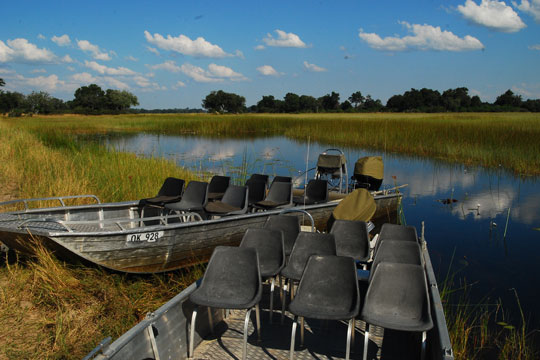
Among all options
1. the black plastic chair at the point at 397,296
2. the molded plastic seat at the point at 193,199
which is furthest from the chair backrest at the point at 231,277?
the molded plastic seat at the point at 193,199

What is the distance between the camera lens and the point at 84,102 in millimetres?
84875

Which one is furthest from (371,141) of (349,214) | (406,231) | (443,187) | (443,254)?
(406,231)

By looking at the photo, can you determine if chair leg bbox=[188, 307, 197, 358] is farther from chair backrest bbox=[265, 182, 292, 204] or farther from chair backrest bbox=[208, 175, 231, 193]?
chair backrest bbox=[208, 175, 231, 193]

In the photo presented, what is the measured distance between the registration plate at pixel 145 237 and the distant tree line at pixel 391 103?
199 ft

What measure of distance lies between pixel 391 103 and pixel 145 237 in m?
74.5

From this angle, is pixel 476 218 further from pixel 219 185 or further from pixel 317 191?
pixel 219 185

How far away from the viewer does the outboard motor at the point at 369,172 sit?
9.49 meters

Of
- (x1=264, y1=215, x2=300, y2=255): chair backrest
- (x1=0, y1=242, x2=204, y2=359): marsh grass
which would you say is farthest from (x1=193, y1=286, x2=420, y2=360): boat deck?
(x1=0, y1=242, x2=204, y2=359): marsh grass

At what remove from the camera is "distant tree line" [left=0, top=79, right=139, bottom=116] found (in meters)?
70.0

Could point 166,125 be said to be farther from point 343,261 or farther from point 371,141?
point 343,261

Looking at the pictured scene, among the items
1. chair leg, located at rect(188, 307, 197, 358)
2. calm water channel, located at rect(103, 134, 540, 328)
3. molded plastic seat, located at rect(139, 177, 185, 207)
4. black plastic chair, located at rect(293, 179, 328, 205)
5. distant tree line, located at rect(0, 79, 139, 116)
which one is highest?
distant tree line, located at rect(0, 79, 139, 116)

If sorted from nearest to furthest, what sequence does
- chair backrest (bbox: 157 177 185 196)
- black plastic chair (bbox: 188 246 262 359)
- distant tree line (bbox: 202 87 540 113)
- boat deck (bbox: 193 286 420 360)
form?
black plastic chair (bbox: 188 246 262 359)
boat deck (bbox: 193 286 420 360)
chair backrest (bbox: 157 177 185 196)
distant tree line (bbox: 202 87 540 113)

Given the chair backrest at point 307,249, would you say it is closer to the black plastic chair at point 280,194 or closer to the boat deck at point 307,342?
the boat deck at point 307,342

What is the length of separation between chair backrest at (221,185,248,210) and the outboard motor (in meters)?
3.76
